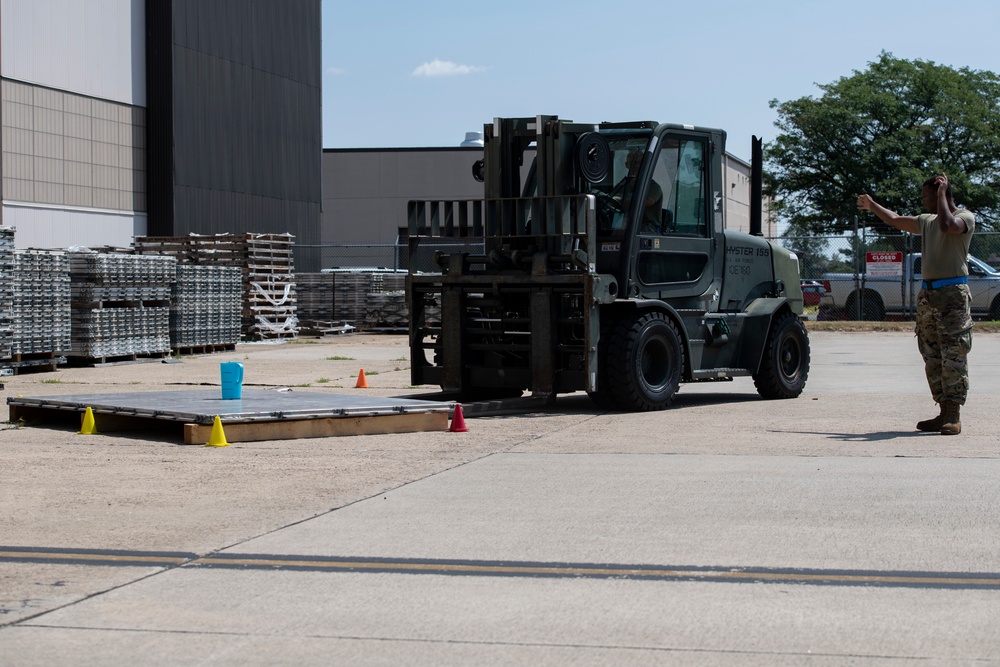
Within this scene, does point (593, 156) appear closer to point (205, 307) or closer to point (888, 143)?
point (205, 307)

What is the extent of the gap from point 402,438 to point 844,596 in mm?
6253

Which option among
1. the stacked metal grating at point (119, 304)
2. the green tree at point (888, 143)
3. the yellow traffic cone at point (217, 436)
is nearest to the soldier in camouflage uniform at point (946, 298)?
the yellow traffic cone at point (217, 436)

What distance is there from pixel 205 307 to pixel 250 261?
481 cm

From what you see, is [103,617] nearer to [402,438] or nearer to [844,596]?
[844,596]

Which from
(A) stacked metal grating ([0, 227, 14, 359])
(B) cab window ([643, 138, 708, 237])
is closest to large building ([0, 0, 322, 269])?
(A) stacked metal grating ([0, 227, 14, 359])

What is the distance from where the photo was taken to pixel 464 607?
5.75 m

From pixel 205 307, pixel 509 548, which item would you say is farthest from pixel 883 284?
pixel 509 548

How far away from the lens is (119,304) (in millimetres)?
23391

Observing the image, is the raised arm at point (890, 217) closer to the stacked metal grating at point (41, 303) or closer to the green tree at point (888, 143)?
the stacked metal grating at point (41, 303)

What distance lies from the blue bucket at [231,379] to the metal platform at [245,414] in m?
0.09

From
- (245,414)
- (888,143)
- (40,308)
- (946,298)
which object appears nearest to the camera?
(245,414)

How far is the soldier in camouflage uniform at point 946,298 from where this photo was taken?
11477 mm

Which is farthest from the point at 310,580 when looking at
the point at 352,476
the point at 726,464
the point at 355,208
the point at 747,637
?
the point at 355,208

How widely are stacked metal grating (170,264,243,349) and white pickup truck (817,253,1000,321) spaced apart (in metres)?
16.8
